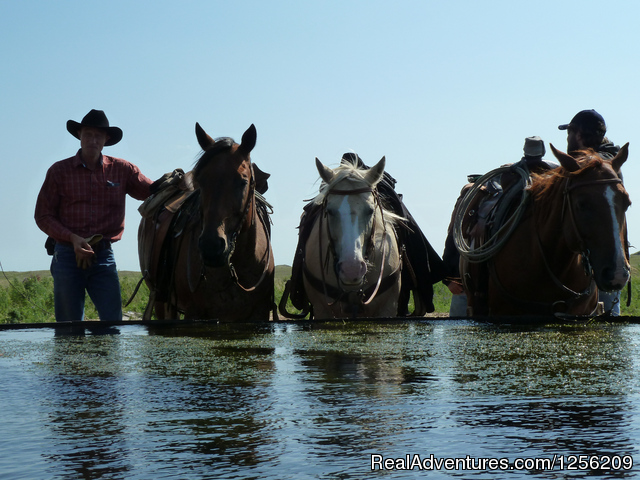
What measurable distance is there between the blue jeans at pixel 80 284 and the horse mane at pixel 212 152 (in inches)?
48.8

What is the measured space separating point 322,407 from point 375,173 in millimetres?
4236

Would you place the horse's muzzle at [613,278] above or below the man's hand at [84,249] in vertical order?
below

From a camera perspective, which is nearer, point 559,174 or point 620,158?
point 620,158

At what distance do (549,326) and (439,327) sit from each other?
0.69 metres

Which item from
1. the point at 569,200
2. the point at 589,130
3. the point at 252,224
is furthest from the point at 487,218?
the point at 252,224

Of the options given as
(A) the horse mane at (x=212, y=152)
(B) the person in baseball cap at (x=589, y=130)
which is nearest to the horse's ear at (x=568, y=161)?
(B) the person in baseball cap at (x=589, y=130)

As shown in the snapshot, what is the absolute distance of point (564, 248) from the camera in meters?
6.66

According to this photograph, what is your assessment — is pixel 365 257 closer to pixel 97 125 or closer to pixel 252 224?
pixel 252 224

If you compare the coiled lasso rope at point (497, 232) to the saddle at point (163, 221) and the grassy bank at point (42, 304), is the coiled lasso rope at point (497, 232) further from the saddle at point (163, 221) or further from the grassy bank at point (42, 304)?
the grassy bank at point (42, 304)

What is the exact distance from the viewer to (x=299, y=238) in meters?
7.96

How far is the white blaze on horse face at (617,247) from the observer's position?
5.88m

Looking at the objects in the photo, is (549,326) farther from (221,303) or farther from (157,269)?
(157,269)

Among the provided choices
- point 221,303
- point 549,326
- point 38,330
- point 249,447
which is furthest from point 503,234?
point 249,447

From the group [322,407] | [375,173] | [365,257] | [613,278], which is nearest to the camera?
[322,407]
